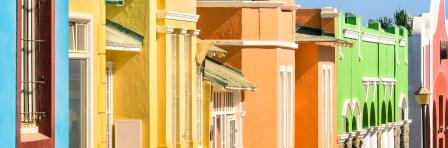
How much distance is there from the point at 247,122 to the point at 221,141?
281 centimetres

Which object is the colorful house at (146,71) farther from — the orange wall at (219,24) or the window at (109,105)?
the orange wall at (219,24)

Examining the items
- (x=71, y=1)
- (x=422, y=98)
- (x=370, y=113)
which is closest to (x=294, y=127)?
(x=422, y=98)

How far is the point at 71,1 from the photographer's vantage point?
16.0 m

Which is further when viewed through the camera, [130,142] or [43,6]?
[130,142]

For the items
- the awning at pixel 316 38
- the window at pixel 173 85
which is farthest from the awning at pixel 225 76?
the awning at pixel 316 38

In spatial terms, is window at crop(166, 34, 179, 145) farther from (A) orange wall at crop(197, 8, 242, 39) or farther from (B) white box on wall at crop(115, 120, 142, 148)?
(A) orange wall at crop(197, 8, 242, 39)

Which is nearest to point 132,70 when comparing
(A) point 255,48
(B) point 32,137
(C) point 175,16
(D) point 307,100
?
(C) point 175,16

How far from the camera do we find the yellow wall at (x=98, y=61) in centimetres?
1653

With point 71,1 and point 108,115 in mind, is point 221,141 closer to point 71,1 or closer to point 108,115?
point 108,115

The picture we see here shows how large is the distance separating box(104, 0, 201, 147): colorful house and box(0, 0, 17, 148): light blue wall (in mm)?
5454

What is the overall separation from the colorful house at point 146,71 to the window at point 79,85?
5.92 feet

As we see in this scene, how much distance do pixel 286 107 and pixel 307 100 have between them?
3.69 metres

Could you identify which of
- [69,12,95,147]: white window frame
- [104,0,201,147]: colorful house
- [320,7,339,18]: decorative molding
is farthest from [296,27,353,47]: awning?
[69,12,95,147]: white window frame

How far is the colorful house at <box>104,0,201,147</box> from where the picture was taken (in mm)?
19188
